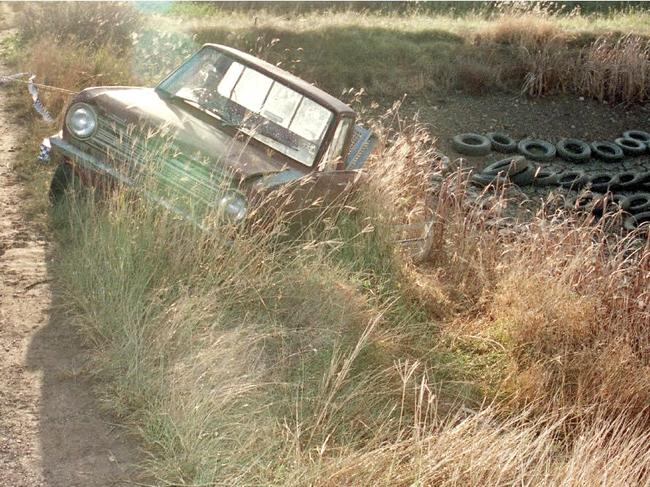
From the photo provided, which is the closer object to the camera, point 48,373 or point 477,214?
point 48,373

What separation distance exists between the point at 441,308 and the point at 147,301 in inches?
104

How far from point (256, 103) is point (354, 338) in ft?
6.99

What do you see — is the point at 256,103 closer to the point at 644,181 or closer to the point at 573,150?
the point at 644,181

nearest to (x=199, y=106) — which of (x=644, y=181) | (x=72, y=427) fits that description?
(x=72, y=427)

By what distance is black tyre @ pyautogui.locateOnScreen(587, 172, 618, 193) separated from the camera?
1391 cm

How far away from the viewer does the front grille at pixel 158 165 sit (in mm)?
6043

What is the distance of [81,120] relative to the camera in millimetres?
6465

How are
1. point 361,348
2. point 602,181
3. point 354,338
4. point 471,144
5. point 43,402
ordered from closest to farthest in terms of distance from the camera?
point 43,402 < point 361,348 < point 354,338 < point 602,181 < point 471,144

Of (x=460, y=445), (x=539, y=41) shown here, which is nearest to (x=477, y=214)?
(x=460, y=445)

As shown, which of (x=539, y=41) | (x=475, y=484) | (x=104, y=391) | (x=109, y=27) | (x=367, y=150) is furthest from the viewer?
(x=539, y=41)

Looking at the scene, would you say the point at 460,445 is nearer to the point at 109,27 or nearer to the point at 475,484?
the point at 475,484

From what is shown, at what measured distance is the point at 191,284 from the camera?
571cm

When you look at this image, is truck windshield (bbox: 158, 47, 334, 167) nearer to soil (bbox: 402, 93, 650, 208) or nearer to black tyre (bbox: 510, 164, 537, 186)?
black tyre (bbox: 510, 164, 537, 186)

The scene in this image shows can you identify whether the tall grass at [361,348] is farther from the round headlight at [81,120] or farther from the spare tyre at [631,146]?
the spare tyre at [631,146]
